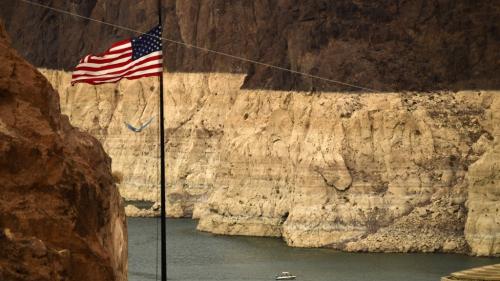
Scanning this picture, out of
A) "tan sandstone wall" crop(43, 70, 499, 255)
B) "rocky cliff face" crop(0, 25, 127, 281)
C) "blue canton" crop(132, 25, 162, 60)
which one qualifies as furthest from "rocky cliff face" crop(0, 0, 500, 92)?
"rocky cliff face" crop(0, 25, 127, 281)

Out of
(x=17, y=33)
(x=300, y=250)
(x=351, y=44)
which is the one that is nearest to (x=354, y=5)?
(x=351, y=44)

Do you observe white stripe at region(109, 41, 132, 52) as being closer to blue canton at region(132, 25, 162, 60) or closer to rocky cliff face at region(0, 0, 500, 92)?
blue canton at region(132, 25, 162, 60)

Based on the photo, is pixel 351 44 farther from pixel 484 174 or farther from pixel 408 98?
pixel 484 174

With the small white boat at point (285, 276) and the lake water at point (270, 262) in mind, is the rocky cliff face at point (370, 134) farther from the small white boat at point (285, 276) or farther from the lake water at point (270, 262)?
the small white boat at point (285, 276)

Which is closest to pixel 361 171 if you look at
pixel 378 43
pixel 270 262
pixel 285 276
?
pixel 378 43

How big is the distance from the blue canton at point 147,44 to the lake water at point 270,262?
33.3 m

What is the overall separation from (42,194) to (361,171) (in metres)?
54.5

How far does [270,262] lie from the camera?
65.1 m

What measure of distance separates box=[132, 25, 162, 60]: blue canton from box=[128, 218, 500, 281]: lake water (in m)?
33.3

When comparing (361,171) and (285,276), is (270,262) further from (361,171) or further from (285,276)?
(361,171)

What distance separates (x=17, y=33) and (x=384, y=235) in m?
58.2

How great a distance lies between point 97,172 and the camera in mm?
18234

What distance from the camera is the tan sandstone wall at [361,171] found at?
2702 inches

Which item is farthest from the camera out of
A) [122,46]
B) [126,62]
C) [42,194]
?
[122,46]
